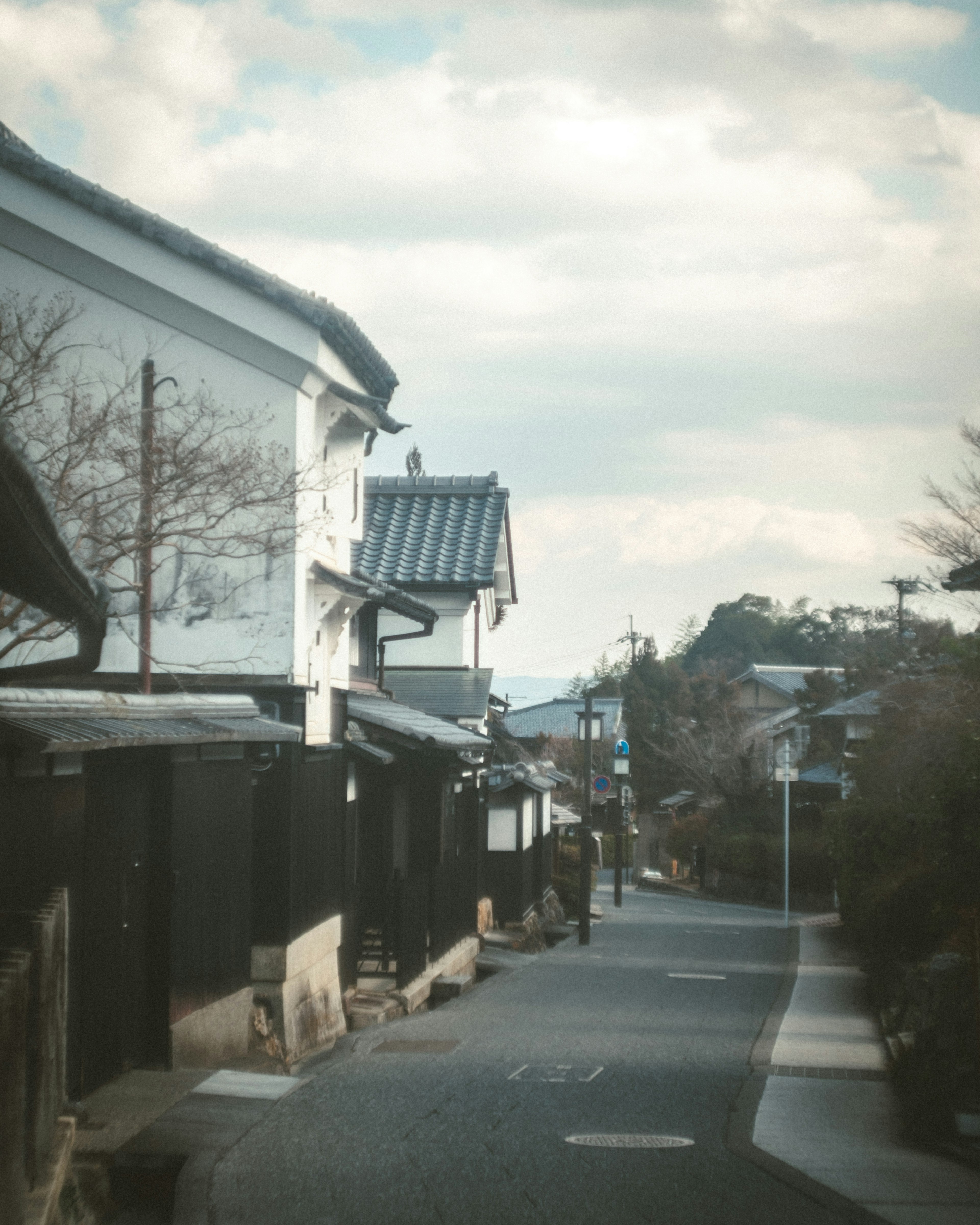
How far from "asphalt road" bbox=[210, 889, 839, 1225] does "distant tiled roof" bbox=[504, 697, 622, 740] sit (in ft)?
211

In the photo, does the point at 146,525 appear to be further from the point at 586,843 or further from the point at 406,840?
the point at 586,843

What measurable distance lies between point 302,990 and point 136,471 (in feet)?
19.9

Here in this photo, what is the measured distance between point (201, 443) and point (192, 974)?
5.16m

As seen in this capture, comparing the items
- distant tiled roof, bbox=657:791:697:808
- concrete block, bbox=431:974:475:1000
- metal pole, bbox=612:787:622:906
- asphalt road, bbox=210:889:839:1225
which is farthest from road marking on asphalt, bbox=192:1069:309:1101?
distant tiled roof, bbox=657:791:697:808

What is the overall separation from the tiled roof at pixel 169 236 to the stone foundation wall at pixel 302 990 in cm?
688

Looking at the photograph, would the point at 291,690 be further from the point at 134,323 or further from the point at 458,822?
the point at 458,822

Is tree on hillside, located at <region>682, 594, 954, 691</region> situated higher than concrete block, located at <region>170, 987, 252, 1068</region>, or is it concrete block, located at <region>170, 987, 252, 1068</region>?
tree on hillside, located at <region>682, 594, 954, 691</region>

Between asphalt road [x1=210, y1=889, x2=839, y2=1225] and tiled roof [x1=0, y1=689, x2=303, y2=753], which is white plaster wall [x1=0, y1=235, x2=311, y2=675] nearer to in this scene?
tiled roof [x1=0, y1=689, x2=303, y2=753]

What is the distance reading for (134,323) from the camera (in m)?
13.6

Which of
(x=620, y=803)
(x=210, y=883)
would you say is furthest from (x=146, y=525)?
(x=620, y=803)

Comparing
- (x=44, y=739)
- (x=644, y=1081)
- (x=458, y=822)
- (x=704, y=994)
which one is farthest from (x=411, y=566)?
(x=44, y=739)

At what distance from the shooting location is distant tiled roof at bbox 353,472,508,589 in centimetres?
2527

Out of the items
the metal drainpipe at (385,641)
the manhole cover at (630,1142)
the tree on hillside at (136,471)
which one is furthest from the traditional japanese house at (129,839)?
the metal drainpipe at (385,641)

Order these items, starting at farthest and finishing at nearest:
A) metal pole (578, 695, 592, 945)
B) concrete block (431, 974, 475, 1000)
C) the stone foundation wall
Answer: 1. metal pole (578, 695, 592, 945)
2. concrete block (431, 974, 475, 1000)
3. the stone foundation wall
